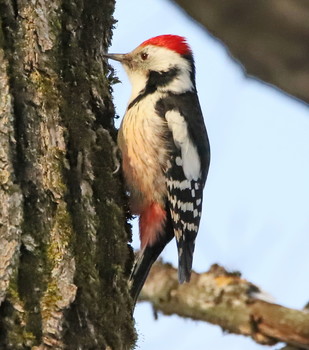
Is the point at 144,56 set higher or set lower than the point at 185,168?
higher

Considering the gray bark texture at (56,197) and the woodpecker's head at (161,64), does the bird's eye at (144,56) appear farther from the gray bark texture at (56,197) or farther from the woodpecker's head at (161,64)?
the gray bark texture at (56,197)

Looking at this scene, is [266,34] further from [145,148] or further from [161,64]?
[161,64]

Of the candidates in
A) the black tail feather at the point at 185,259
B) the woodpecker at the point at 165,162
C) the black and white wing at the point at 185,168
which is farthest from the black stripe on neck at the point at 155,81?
the black tail feather at the point at 185,259

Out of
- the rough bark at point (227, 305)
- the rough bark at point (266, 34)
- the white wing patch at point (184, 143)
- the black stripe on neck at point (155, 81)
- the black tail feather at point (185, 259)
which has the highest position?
the black stripe on neck at point (155, 81)

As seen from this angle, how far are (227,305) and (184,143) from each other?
0.81 m

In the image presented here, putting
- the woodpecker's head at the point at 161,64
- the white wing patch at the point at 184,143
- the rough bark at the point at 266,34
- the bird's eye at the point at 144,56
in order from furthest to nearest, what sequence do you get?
the bird's eye at the point at 144,56 → the woodpecker's head at the point at 161,64 → the white wing patch at the point at 184,143 → the rough bark at the point at 266,34

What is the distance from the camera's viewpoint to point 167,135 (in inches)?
135

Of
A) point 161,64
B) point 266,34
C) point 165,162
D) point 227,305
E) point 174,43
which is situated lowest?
point 227,305

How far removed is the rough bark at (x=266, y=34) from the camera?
2.17 m

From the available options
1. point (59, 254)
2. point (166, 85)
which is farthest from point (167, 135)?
point (59, 254)

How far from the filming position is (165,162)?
135 inches

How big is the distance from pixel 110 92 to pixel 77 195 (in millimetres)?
744

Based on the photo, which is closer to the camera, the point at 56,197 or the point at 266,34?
the point at 56,197

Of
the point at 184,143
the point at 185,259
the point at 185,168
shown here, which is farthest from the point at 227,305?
the point at 184,143
